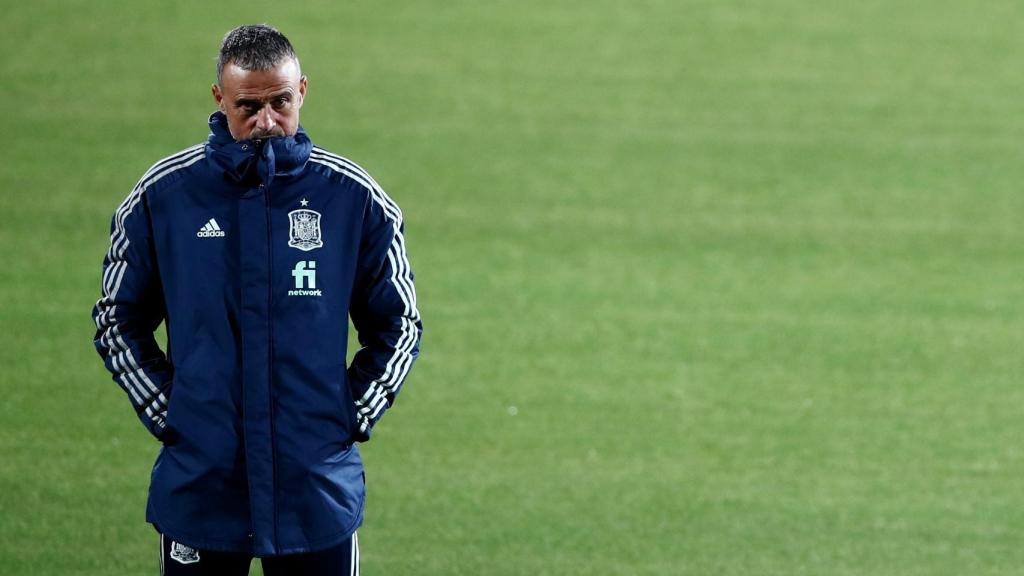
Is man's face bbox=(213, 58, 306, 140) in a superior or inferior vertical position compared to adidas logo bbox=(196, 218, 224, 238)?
superior

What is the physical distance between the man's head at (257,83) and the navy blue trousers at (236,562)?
0.70 m

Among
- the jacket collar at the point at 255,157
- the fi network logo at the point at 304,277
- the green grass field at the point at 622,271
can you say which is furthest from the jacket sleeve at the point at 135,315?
the green grass field at the point at 622,271

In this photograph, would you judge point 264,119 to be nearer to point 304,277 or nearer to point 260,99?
point 260,99

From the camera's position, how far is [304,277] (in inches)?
92.4

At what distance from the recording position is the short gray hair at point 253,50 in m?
2.34

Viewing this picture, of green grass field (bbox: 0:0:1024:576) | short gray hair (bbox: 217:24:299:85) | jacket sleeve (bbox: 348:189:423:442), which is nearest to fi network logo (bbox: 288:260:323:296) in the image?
jacket sleeve (bbox: 348:189:423:442)

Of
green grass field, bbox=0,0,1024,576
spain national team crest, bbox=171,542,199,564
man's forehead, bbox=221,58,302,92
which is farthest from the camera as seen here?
green grass field, bbox=0,0,1024,576

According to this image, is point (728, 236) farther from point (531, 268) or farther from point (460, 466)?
point (460, 466)

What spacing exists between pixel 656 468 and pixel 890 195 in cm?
264

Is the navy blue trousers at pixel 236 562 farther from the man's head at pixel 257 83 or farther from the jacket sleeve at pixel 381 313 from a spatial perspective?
the man's head at pixel 257 83

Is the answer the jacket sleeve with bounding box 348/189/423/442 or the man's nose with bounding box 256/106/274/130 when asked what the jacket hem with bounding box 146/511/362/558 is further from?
the man's nose with bounding box 256/106/274/130

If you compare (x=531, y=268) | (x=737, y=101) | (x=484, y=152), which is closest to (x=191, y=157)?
(x=531, y=268)

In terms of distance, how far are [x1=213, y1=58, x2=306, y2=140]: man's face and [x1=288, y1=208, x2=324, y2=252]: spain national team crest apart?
0.14 m

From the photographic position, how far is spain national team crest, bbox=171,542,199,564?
7.98 ft
